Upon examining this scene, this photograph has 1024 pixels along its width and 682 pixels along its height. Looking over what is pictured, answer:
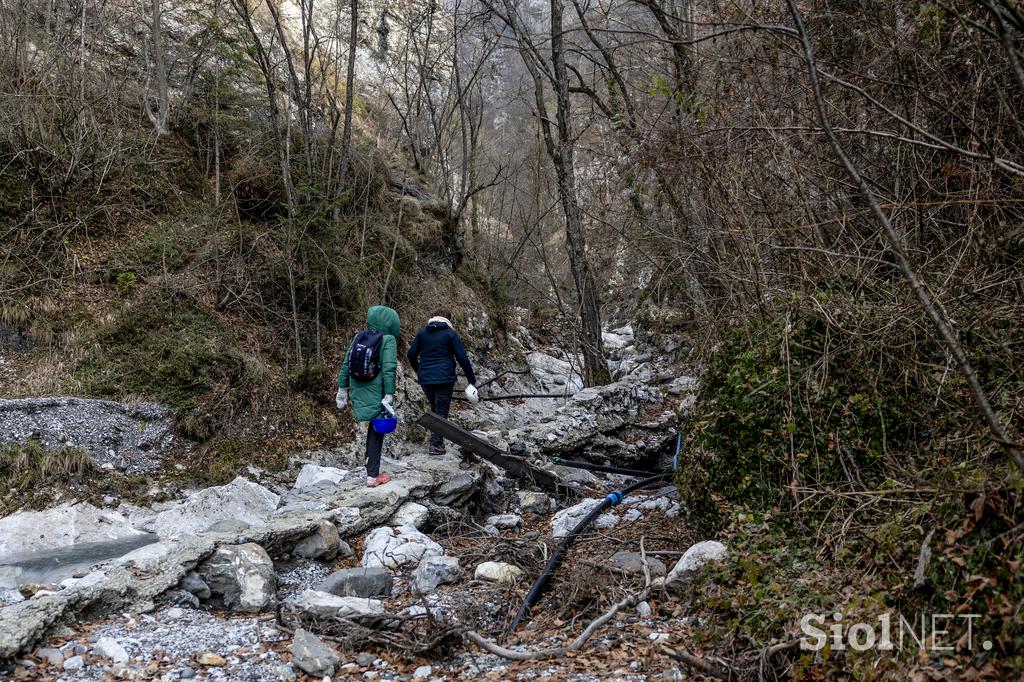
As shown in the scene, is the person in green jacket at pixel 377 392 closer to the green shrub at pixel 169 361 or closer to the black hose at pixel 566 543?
the black hose at pixel 566 543

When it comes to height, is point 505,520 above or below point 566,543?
below

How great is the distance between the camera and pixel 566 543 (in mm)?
5684

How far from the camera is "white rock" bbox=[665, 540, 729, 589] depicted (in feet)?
15.0

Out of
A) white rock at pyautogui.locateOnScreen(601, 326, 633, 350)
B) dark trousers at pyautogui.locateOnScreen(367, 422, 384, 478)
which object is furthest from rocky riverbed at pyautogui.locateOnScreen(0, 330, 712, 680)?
white rock at pyautogui.locateOnScreen(601, 326, 633, 350)

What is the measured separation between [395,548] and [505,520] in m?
1.48

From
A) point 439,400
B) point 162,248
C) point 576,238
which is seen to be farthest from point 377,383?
point 576,238

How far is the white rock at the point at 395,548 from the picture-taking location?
5.65 metres

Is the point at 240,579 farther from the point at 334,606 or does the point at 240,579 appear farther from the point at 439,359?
the point at 439,359

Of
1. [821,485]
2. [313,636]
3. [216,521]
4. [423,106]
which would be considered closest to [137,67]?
[423,106]

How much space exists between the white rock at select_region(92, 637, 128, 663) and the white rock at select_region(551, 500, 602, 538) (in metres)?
3.49

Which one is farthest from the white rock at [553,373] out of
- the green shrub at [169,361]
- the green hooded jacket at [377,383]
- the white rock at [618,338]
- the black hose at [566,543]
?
the green hooded jacket at [377,383]

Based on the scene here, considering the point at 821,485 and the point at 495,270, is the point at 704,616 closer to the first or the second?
the point at 821,485

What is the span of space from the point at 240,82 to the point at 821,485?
11.7 m

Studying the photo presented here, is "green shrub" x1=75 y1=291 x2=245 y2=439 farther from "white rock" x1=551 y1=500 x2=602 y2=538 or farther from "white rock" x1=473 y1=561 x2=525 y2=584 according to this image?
"white rock" x1=473 y1=561 x2=525 y2=584
